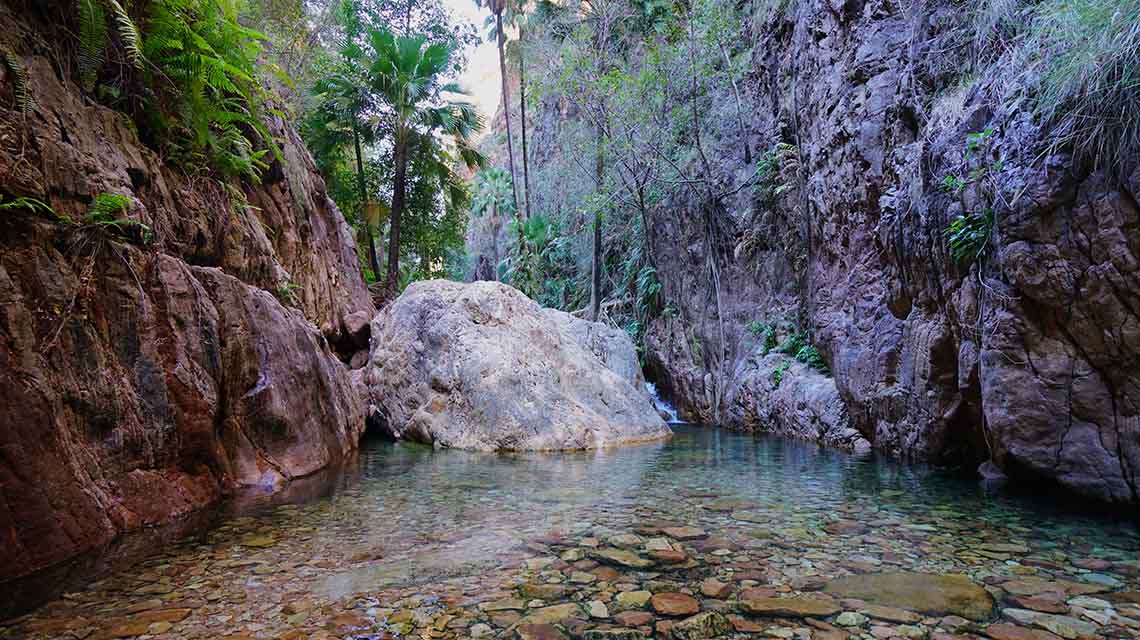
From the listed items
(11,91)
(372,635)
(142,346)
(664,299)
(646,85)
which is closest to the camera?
(372,635)

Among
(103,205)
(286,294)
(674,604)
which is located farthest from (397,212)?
(674,604)

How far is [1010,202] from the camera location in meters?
4.28

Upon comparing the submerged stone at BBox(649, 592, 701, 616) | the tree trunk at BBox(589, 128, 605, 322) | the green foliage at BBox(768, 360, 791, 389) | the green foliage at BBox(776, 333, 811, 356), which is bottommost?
the submerged stone at BBox(649, 592, 701, 616)

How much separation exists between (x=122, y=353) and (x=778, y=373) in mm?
9361

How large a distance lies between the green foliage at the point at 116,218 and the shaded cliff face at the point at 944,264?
5969 millimetres

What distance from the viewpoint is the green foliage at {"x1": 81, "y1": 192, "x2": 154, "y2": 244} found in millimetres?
3207

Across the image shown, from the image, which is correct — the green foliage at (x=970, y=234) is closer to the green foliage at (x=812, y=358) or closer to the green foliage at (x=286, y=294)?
the green foliage at (x=812, y=358)

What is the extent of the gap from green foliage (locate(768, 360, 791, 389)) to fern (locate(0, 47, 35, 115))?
990cm

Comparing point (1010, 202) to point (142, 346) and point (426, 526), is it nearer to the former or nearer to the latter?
point (426, 526)

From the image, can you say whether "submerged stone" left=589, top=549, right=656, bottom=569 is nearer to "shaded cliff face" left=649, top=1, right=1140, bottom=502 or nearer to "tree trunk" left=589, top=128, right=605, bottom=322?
"shaded cliff face" left=649, top=1, right=1140, bottom=502

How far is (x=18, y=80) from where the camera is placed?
3.02 meters

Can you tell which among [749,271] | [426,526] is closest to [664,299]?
[749,271]

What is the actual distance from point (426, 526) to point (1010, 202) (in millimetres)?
4817

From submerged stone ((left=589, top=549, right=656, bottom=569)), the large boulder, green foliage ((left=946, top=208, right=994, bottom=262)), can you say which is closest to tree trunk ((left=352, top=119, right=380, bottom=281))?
the large boulder
